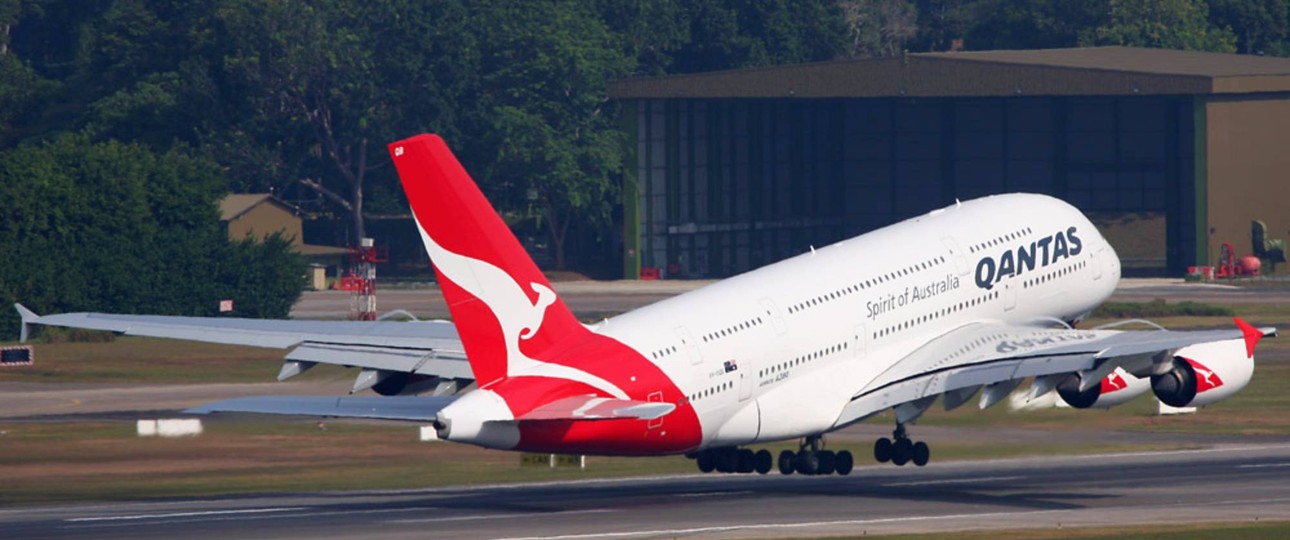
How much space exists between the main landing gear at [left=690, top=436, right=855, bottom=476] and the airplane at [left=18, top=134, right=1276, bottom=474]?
47mm

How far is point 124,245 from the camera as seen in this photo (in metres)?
118

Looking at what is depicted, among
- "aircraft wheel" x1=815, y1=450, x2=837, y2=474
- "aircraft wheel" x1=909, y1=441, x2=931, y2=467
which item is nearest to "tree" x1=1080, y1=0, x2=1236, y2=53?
→ "aircraft wheel" x1=909, y1=441, x2=931, y2=467

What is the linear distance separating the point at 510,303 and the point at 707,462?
11097 mm

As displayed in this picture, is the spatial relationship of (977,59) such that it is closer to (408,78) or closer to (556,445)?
(408,78)

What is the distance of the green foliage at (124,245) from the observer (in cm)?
11475

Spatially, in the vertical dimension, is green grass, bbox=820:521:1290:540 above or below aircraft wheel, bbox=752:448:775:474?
below

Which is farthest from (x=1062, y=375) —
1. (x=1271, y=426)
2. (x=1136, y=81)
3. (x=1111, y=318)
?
(x=1136, y=81)

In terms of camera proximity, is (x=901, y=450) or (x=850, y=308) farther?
(x=901, y=450)

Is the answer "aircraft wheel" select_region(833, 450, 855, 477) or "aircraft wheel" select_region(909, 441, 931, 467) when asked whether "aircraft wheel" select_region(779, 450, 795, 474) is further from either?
"aircraft wheel" select_region(909, 441, 931, 467)

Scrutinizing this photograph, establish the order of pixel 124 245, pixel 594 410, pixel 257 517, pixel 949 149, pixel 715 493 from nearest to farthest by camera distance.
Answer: pixel 594 410, pixel 257 517, pixel 715 493, pixel 124 245, pixel 949 149

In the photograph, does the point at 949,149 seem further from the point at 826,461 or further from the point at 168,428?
the point at 826,461

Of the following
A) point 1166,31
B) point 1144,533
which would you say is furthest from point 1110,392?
point 1166,31

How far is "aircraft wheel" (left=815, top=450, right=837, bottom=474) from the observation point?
55.0 m

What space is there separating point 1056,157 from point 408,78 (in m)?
47.3
